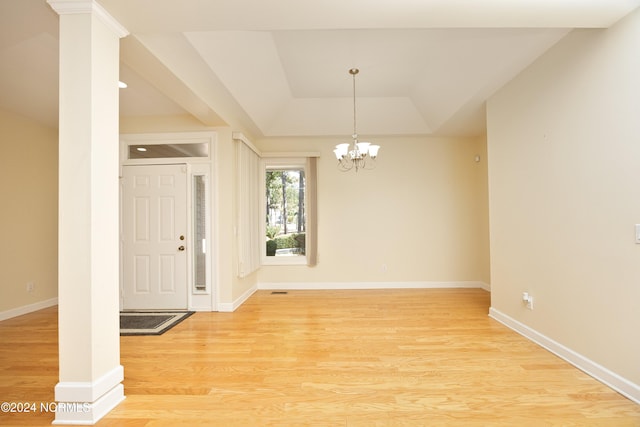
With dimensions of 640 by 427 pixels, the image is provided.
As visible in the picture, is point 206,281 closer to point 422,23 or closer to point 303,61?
point 303,61

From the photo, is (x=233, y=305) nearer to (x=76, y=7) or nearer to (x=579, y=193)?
(x=76, y=7)

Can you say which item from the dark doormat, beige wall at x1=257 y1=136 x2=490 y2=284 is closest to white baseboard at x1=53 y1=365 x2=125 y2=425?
the dark doormat

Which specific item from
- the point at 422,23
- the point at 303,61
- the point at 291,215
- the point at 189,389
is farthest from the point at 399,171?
the point at 189,389

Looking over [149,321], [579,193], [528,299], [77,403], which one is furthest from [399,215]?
[77,403]

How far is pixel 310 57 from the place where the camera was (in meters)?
3.72

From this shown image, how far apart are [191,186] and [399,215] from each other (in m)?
3.40

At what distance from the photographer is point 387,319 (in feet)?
12.0

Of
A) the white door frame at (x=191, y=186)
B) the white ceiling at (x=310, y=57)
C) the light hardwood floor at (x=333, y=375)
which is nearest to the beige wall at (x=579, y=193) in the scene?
the white ceiling at (x=310, y=57)

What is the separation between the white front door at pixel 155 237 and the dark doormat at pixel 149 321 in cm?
18

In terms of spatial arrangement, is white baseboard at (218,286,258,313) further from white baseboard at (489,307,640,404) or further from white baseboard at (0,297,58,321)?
white baseboard at (489,307,640,404)

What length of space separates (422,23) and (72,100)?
2269 millimetres

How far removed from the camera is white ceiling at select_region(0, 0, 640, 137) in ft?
6.43

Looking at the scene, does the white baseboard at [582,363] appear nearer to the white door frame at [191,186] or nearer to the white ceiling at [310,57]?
the white ceiling at [310,57]

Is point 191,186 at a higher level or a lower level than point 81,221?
higher
